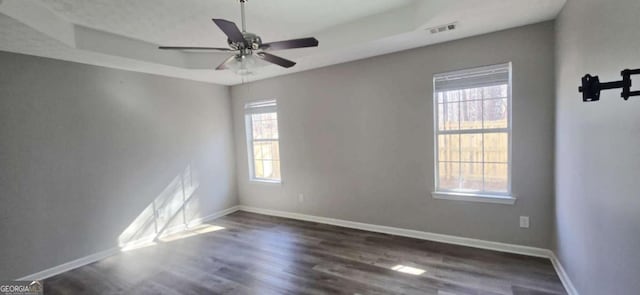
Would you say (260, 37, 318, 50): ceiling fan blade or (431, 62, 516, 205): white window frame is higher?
(260, 37, 318, 50): ceiling fan blade

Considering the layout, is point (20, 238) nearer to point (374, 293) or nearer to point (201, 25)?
point (201, 25)

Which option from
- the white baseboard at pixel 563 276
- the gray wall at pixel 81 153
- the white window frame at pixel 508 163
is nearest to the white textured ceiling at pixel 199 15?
the gray wall at pixel 81 153

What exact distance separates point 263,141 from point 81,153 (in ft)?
8.23

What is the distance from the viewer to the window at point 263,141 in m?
4.75

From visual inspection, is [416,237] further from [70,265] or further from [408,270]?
[70,265]

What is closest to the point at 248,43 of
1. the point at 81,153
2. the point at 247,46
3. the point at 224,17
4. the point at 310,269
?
the point at 247,46

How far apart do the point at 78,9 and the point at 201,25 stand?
1.00 m

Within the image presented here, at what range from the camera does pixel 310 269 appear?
2812mm

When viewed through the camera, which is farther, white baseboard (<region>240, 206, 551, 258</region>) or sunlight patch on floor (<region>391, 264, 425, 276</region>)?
white baseboard (<region>240, 206, 551, 258</region>)

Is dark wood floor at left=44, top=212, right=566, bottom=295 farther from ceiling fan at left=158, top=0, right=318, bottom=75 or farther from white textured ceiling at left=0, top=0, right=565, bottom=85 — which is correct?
white textured ceiling at left=0, top=0, right=565, bottom=85

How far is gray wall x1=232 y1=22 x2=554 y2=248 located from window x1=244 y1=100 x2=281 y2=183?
0.54 ft

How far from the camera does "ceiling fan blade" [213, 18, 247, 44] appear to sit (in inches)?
63.9

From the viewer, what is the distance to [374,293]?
7.73ft

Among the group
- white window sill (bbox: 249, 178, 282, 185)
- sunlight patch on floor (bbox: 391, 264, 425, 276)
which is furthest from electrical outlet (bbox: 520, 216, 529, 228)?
white window sill (bbox: 249, 178, 282, 185)
